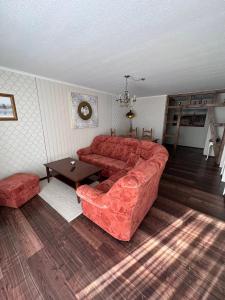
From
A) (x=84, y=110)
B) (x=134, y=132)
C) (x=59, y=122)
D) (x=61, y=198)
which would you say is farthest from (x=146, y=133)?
(x=61, y=198)

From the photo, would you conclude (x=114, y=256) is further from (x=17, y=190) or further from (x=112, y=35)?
(x=112, y=35)

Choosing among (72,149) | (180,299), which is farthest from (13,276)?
(72,149)

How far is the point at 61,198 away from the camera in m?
2.54

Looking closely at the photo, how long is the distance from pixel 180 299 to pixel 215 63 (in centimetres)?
326

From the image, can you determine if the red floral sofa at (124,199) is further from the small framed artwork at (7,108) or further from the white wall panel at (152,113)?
the white wall panel at (152,113)

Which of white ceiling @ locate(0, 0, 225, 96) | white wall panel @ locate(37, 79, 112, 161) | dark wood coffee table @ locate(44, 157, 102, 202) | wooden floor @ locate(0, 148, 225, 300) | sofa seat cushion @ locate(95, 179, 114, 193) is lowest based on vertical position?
wooden floor @ locate(0, 148, 225, 300)

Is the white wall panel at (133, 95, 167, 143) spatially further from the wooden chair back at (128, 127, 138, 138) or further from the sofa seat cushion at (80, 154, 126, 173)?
the sofa seat cushion at (80, 154, 126, 173)

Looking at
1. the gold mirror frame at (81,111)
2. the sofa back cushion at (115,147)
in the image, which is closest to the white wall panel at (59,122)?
the gold mirror frame at (81,111)

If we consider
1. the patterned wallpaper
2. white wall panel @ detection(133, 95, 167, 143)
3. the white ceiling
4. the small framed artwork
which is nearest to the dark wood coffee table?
the patterned wallpaper

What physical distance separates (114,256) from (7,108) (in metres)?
3.16

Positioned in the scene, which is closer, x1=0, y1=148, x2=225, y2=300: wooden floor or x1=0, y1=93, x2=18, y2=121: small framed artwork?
x1=0, y1=148, x2=225, y2=300: wooden floor

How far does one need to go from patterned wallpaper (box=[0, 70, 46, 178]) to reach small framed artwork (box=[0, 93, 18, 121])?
7cm

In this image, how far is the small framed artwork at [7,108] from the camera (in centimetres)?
254

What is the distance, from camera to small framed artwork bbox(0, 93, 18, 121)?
8.32ft
